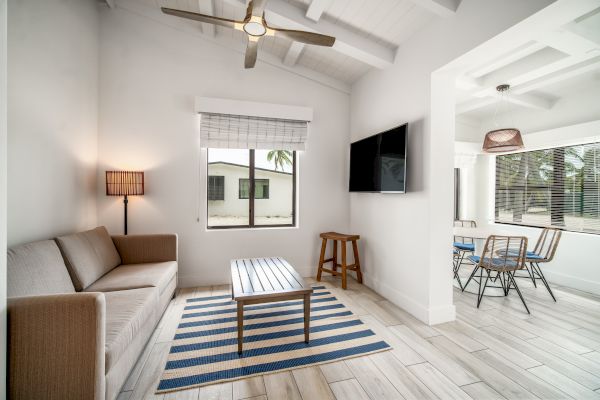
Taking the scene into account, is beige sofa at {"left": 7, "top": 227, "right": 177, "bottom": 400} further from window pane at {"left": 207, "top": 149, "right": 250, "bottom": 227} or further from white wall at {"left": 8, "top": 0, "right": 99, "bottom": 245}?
window pane at {"left": 207, "top": 149, "right": 250, "bottom": 227}

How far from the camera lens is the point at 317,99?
3764 millimetres

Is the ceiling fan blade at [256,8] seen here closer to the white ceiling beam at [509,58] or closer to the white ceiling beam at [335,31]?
the white ceiling beam at [335,31]

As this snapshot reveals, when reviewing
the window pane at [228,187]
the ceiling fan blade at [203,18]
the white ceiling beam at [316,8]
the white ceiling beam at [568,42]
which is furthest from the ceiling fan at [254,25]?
the white ceiling beam at [568,42]

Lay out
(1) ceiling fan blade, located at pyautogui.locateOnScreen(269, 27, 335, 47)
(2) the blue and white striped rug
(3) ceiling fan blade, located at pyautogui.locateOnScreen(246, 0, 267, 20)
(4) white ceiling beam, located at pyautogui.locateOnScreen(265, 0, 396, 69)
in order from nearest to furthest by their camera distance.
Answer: (3) ceiling fan blade, located at pyautogui.locateOnScreen(246, 0, 267, 20), (2) the blue and white striped rug, (1) ceiling fan blade, located at pyautogui.locateOnScreen(269, 27, 335, 47), (4) white ceiling beam, located at pyautogui.locateOnScreen(265, 0, 396, 69)

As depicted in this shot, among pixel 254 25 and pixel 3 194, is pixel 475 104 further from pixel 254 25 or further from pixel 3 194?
pixel 3 194

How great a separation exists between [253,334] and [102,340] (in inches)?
47.6

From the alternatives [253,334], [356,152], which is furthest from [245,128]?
[253,334]

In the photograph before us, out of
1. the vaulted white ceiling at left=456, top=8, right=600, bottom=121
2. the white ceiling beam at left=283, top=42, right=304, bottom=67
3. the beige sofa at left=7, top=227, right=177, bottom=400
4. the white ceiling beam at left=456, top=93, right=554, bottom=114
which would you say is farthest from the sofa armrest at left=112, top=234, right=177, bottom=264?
the white ceiling beam at left=456, top=93, right=554, bottom=114

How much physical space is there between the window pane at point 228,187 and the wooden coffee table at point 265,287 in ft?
3.55

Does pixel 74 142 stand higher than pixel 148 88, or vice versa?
pixel 148 88

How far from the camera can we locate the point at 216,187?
3.59m

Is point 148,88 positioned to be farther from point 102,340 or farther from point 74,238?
point 102,340

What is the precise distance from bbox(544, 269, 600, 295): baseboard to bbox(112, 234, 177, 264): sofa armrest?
16.7 ft

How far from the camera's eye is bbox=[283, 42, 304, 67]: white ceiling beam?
10.2 feet
